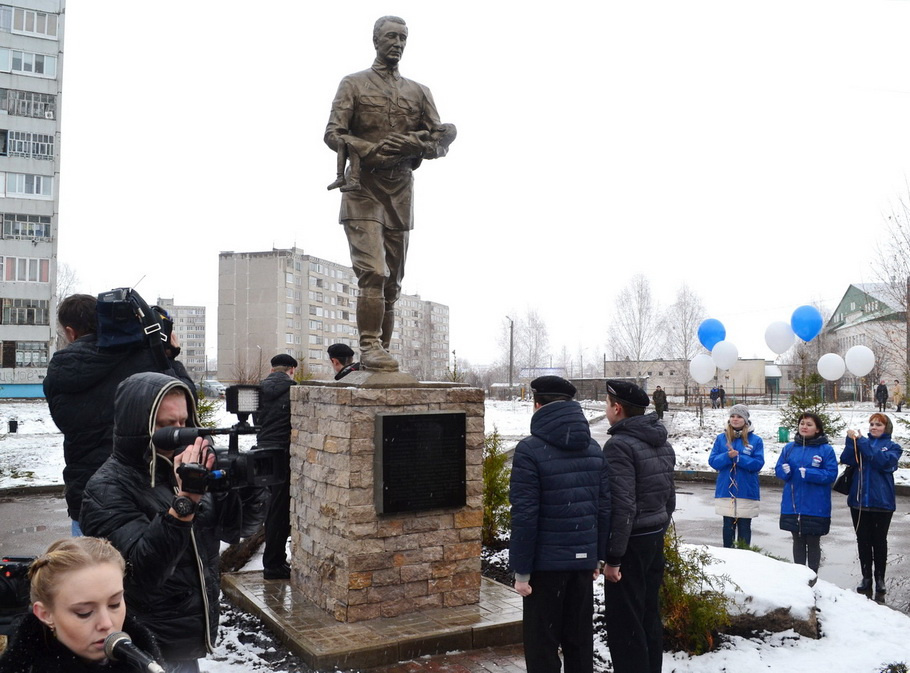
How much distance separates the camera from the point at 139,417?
242 cm

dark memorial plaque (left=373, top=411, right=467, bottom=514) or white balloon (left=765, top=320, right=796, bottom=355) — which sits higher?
white balloon (left=765, top=320, right=796, bottom=355)

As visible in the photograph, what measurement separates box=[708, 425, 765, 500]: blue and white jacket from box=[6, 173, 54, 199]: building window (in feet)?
135

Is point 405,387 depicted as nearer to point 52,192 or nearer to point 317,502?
point 317,502

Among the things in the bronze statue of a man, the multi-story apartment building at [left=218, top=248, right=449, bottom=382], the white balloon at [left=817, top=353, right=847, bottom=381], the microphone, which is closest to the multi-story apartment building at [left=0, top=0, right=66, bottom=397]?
the multi-story apartment building at [left=218, top=248, right=449, bottom=382]

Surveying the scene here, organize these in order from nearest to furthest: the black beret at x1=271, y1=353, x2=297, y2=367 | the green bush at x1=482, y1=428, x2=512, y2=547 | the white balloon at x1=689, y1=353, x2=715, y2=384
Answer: the black beret at x1=271, y1=353, x2=297, y2=367 → the green bush at x1=482, y1=428, x2=512, y2=547 → the white balloon at x1=689, y1=353, x2=715, y2=384

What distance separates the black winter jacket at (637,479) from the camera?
3.91m

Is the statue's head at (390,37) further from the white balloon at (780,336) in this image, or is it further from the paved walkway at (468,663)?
the white balloon at (780,336)

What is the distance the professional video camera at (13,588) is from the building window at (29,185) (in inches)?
1682

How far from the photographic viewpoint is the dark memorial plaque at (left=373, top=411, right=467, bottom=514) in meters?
4.89

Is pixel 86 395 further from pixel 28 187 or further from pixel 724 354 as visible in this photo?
pixel 28 187

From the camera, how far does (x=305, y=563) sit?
5.50m

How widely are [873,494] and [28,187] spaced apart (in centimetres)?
4272

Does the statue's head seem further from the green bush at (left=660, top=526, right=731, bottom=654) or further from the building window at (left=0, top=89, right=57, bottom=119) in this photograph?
the building window at (left=0, top=89, right=57, bottom=119)

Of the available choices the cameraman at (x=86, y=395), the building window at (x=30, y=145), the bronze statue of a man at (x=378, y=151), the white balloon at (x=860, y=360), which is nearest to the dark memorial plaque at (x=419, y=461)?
the bronze statue of a man at (x=378, y=151)
